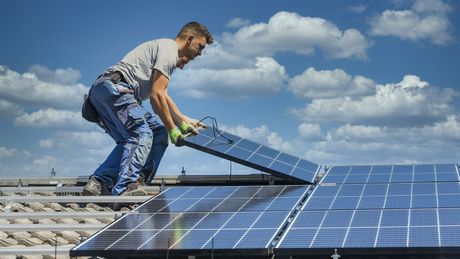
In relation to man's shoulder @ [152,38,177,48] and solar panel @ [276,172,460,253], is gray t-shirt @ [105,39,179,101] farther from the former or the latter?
solar panel @ [276,172,460,253]

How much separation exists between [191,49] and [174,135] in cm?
221

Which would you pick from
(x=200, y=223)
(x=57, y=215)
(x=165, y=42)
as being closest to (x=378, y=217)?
(x=200, y=223)

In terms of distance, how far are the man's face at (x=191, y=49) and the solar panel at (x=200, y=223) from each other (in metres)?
3.28

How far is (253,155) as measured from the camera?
2047 centimetres

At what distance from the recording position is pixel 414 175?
19.3 m

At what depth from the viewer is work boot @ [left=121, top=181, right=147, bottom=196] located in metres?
18.2

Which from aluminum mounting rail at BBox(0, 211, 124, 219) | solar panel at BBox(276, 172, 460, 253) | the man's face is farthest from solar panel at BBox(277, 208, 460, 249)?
the man's face

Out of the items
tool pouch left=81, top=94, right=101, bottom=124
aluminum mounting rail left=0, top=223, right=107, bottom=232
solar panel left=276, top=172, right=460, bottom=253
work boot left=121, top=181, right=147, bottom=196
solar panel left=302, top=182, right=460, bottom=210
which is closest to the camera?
solar panel left=276, top=172, right=460, bottom=253

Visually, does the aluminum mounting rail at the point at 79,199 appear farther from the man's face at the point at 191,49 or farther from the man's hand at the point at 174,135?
the man's face at the point at 191,49

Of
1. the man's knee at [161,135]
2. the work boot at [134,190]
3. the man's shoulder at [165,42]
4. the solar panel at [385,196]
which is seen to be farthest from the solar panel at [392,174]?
the man's shoulder at [165,42]

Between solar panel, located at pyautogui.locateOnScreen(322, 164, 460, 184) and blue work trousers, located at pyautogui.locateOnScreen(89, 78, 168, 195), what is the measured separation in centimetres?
468

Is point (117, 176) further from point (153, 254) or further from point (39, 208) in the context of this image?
point (153, 254)

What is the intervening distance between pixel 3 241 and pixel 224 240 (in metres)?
4.90

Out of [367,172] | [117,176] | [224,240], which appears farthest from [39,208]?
[367,172]
